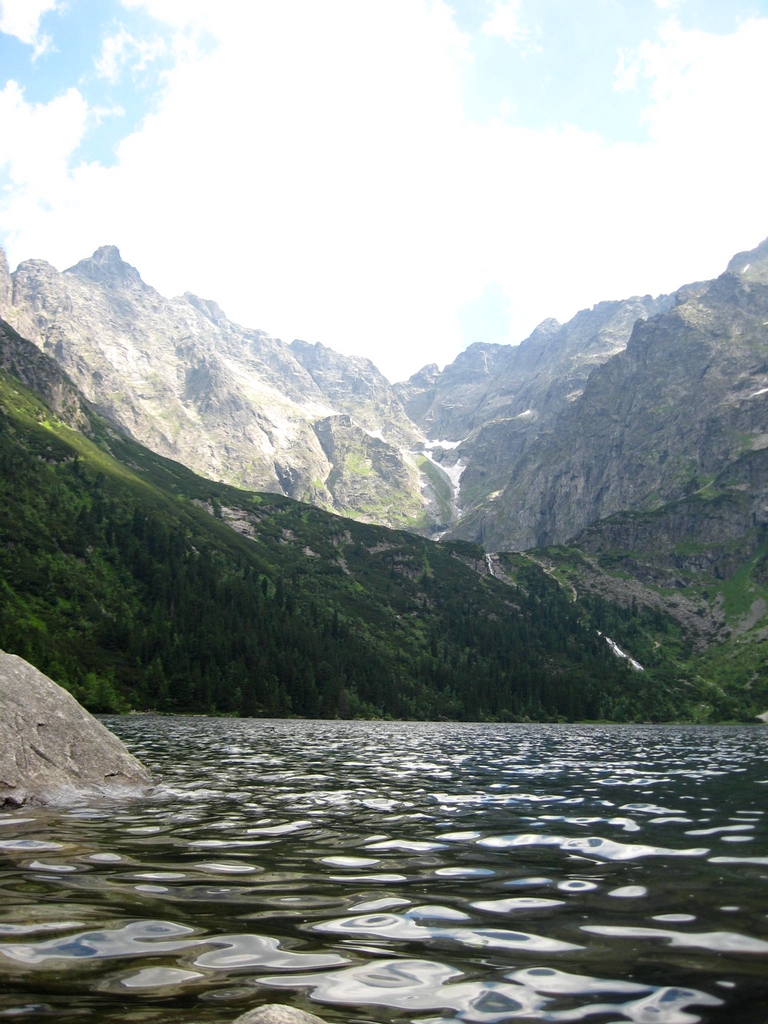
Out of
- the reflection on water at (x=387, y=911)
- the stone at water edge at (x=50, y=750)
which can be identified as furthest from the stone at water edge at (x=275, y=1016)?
the stone at water edge at (x=50, y=750)

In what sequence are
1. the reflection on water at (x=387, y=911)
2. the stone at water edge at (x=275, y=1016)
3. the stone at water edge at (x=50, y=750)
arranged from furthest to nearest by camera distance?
the stone at water edge at (x=50, y=750)
the reflection on water at (x=387, y=911)
the stone at water edge at (x=275, y=1016)

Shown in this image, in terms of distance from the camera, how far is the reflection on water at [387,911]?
7.32 metres

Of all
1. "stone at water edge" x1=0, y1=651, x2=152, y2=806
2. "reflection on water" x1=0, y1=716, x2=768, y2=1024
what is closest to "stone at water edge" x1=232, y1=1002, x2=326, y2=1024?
"reflection on water" x1=0, y1=716, x2=768, y2=1024

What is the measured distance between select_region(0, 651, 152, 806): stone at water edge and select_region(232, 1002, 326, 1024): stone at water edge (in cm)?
1834

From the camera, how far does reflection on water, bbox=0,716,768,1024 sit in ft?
24.0

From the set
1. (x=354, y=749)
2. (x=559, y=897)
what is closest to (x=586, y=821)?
(x=559, y=897)

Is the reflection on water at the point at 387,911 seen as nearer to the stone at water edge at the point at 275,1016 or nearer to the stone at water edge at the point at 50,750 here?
the stone at water edge at the point at 275,1016

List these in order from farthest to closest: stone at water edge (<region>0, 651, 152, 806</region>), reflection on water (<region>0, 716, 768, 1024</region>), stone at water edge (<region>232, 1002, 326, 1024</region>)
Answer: stone at water edge (<region>0, 651, 152, 806</region>) → reflection on water (<region>0, 716, 768, 1024</region>) → stone at water edge (<region>232, 1002, 326, 1024</region>)

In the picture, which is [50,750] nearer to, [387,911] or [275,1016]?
[387,911]

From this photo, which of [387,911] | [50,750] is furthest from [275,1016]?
[50,750]

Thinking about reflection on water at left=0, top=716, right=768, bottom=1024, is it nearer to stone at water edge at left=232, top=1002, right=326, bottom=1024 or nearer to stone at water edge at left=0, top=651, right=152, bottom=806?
stone at water edge at left=232, top=1002, right=326, bottom=1024

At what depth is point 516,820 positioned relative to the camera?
20.6 meters

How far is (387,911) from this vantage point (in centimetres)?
1081

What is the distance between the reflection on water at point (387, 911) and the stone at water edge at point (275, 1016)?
1.99 feet
